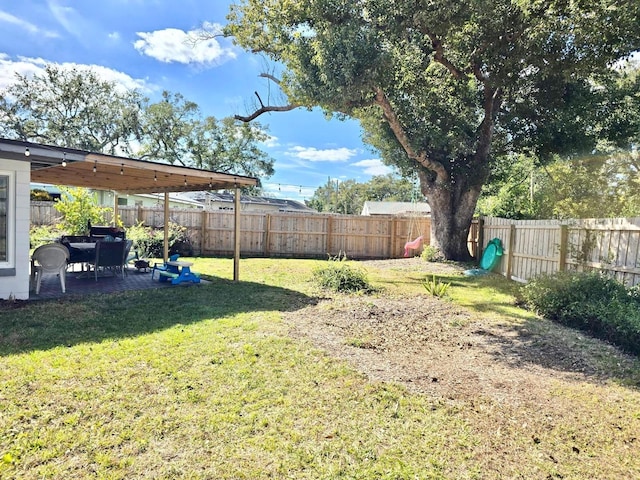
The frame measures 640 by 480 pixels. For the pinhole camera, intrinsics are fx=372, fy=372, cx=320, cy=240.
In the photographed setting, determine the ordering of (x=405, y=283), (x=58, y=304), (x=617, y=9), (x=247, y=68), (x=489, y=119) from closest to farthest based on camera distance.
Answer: (x=58, y=304) < (x=617, y=9) < (x=405, y=283) < (x=489, y=119) < (x=247, y=68)

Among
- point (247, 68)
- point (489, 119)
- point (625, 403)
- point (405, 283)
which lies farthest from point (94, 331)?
point (247, 68)

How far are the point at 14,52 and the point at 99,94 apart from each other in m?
4.52

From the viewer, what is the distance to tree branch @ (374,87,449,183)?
10367 millimetres

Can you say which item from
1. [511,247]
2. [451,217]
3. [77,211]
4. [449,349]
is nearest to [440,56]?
[451,217]

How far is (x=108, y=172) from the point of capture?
26.8ft

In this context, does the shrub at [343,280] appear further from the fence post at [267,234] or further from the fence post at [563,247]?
the fence post at [267,234]

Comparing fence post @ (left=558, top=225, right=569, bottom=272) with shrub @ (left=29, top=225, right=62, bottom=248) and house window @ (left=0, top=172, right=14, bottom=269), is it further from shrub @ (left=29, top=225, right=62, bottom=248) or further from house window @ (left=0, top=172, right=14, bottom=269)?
shrub @ (left=29, top=225, right=62, bottom=248)

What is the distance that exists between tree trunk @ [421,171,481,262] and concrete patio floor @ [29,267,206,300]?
810 cm

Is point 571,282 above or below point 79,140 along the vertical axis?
below

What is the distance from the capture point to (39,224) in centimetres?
1504

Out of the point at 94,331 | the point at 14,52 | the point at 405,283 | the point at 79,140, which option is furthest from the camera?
the point at 79,140

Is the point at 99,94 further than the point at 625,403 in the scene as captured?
Yes

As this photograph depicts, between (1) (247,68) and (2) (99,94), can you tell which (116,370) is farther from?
(2) (99,94)

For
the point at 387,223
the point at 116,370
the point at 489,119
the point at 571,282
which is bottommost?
the point at 116,370
